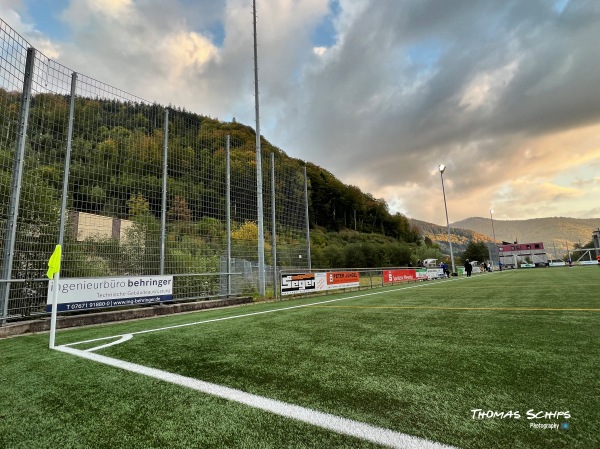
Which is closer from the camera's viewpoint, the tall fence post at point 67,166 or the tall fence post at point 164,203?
the tall fence post at point 67,166

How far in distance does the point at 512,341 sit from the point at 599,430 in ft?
6.77

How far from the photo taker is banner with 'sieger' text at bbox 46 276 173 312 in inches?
241

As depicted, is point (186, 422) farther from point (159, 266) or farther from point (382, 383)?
point (159, 266)

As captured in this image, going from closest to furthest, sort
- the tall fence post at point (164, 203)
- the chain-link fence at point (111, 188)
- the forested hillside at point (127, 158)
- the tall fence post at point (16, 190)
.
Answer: the tall fence post at point (16, 190), the chain-link fence at point (111, 188), the forested hillside at point (127, 158), the tall fence post at point (164, 203)

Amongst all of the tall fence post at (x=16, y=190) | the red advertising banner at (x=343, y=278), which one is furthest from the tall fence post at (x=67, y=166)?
the red advertising banner at (x=343, y=278)

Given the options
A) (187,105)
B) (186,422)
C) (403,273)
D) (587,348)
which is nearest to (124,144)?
(187,105)

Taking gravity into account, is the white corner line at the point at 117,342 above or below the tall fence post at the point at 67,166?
below

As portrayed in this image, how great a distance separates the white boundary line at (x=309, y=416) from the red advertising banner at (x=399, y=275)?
1555cm

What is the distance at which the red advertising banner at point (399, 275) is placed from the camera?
17323mm

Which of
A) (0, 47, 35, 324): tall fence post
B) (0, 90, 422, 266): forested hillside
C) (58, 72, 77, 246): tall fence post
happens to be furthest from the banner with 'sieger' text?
(0, 90, 422, 266): forested hillside

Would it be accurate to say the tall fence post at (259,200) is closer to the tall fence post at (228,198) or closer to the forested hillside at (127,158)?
the forested hillside at (127,158)

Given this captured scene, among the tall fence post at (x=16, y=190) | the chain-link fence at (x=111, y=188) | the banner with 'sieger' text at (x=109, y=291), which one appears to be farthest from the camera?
the banner with 'sieger' text at (x=109, y=291)

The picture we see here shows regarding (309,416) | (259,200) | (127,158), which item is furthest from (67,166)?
(309,416)

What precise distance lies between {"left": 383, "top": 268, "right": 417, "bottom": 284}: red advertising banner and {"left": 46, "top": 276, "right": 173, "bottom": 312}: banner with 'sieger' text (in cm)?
1243
